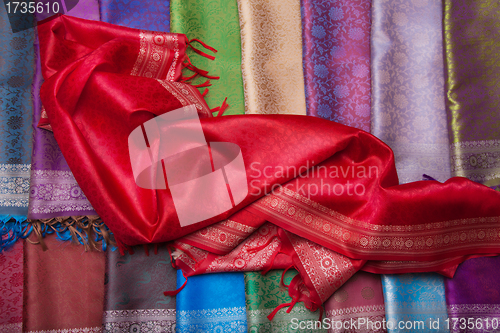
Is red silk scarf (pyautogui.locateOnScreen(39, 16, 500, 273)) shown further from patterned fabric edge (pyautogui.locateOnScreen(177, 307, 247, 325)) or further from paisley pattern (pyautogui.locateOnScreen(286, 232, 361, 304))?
patterned fabric edge (pyautogui.locateOnScreen(177, 307, 247, 325))

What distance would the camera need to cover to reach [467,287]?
52.2 inches

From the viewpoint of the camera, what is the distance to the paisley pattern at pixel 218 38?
1515mm

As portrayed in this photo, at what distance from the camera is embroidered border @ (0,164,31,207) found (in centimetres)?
128

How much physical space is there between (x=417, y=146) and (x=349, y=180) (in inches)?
18.1

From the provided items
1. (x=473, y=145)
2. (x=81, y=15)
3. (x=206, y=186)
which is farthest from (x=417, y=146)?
(x=81, y=15)

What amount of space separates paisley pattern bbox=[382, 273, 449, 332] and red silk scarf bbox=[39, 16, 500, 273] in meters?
0.07

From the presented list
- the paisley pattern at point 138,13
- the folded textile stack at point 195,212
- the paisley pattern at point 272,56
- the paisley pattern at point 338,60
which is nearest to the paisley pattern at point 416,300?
the folded textile stack at point 195,212

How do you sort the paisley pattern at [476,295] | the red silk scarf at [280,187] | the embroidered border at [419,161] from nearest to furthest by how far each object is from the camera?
1. the red silk scarf at [280,187]
2. the paisley pattern at [476,295]
3. the embroidered border at [419,161]

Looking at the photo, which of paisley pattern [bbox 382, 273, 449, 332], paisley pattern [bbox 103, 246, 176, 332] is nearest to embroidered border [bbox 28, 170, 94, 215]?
paisley pattern [bbox 103, 246, 176, 332]

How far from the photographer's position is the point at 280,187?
1.25 m

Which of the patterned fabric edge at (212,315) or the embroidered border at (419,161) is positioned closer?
the patterned fabric edge at (212,315)

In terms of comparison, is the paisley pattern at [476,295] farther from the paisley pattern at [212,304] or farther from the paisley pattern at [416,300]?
the paisley pattern at [212,304]

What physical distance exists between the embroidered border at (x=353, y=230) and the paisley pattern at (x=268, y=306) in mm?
257

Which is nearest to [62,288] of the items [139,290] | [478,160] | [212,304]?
[139,290]
